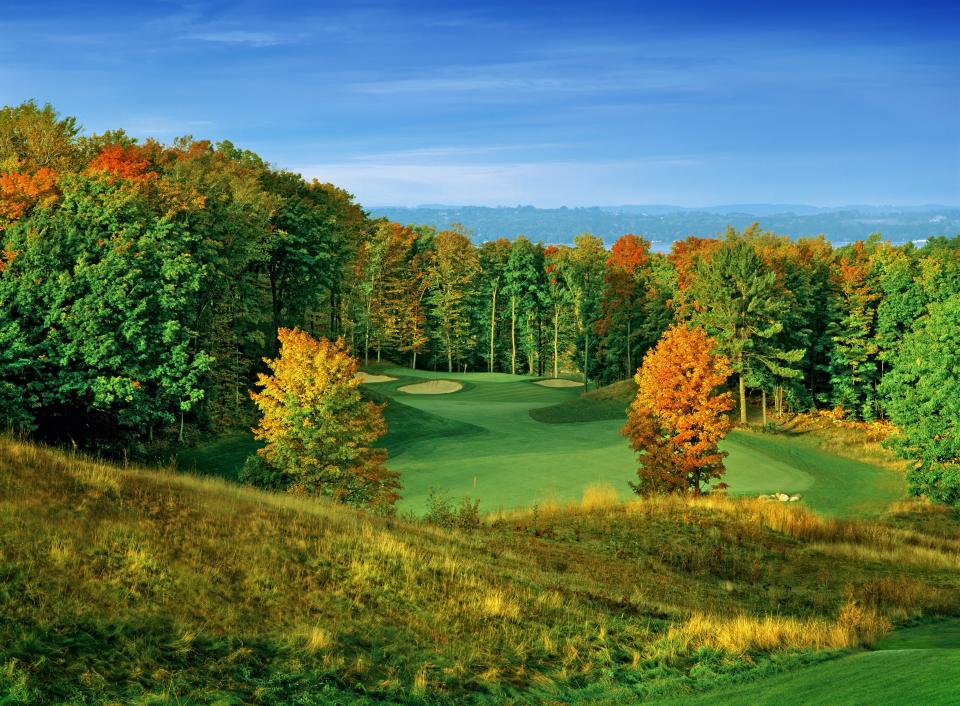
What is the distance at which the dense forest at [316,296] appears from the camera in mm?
34031

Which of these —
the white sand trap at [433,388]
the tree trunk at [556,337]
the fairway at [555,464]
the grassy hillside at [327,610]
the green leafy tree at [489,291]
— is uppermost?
the green leafy tree at [489,291]

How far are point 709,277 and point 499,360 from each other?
44.1 m

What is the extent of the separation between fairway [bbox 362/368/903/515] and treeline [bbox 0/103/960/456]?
602 centimetres

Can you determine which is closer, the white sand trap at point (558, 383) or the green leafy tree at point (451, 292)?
the white sand trap at point (558, 383)

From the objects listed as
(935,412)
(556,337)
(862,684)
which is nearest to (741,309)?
(935,412)

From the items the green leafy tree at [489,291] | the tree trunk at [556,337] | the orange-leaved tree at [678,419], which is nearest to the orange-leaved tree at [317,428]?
the orange-leaved tree at [678,419]

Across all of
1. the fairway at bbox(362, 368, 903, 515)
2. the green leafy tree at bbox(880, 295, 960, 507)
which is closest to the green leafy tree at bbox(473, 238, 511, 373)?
the fairway at bbox(362, 368, 903, 515)

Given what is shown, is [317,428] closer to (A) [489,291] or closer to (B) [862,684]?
(B) [862,684]

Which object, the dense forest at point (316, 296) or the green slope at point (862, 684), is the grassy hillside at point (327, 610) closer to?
the green slope at point (862, 684)

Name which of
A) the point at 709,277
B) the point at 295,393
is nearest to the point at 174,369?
the point at 295,393

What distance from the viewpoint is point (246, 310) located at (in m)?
57.1

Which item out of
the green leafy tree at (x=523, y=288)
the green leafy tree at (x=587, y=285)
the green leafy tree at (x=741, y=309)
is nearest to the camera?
the green leafy tree at (x=741, y=309)

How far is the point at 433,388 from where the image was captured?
274 feet

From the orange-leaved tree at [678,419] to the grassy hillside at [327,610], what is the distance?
46.9 feet
